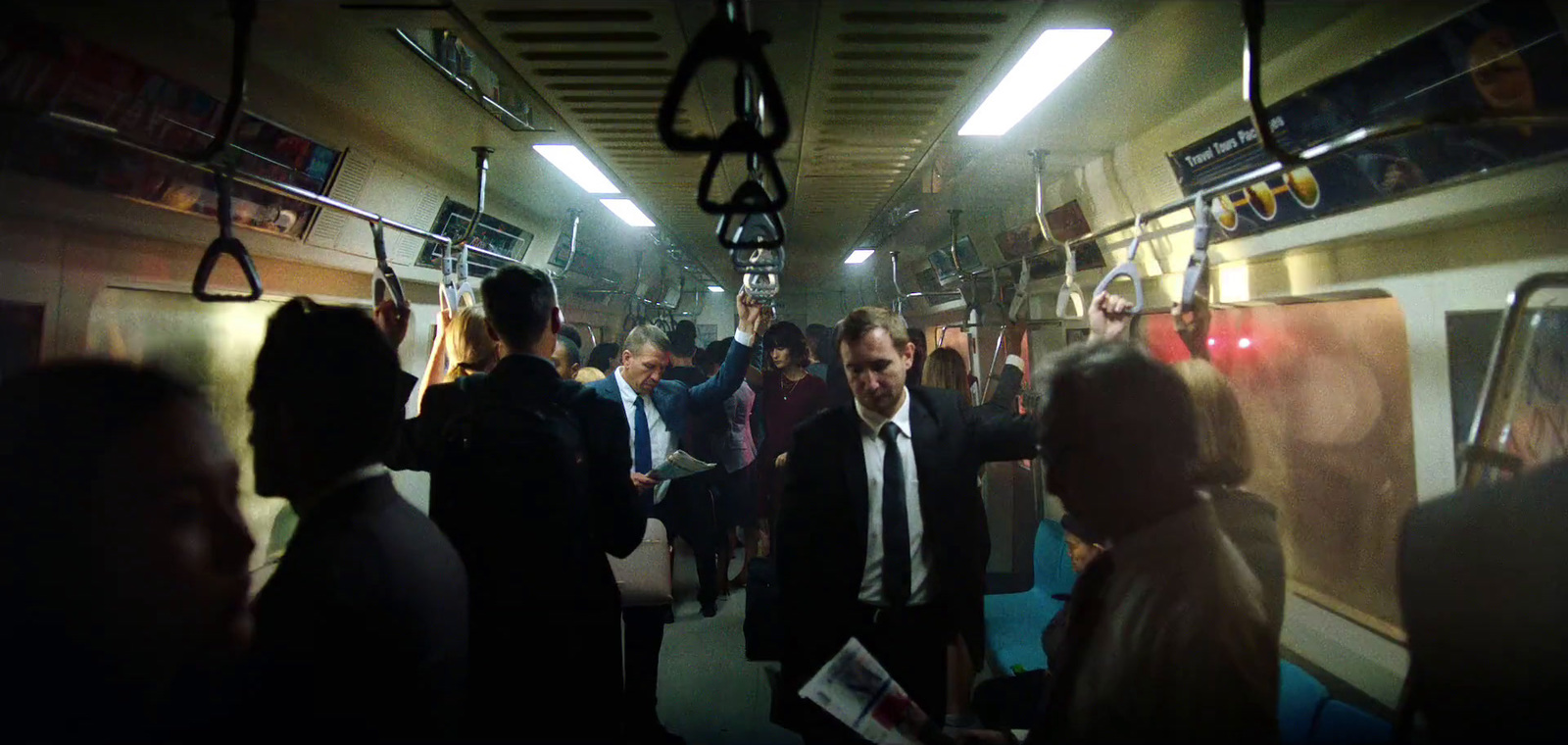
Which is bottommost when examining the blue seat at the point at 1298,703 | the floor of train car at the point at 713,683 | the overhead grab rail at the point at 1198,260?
the floor of train car at the point at 713,683

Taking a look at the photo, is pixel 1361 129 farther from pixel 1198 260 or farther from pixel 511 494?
pixel 511 494

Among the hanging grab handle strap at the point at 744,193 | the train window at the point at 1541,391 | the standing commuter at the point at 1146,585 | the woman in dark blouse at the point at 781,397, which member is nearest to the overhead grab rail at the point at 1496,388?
the train window at the point at 1541,391

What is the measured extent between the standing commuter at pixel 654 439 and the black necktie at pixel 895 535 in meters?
1.15

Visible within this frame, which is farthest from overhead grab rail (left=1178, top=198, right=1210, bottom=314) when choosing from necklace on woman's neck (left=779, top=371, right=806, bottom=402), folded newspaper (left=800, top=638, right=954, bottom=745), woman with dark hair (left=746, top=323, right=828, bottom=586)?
necklace on woman's neck (left=779, top=371, right=806, bottom=402)

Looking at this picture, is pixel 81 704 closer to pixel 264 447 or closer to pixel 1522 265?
pixel 264 447

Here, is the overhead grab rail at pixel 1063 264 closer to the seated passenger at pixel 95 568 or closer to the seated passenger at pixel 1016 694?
the seated passenger at pixel 1016 694

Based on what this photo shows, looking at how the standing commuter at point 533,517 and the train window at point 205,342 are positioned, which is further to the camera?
the train window at point 205,342

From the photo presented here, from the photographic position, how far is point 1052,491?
149 cm

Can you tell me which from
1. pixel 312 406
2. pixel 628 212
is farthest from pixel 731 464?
pixel 312 406

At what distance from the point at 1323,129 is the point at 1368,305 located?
90 centimetres

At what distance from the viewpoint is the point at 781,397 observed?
451cm

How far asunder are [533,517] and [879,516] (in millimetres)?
1061

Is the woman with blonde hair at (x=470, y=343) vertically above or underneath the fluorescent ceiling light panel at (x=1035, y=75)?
underneath

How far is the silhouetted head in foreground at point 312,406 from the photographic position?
129 cm
